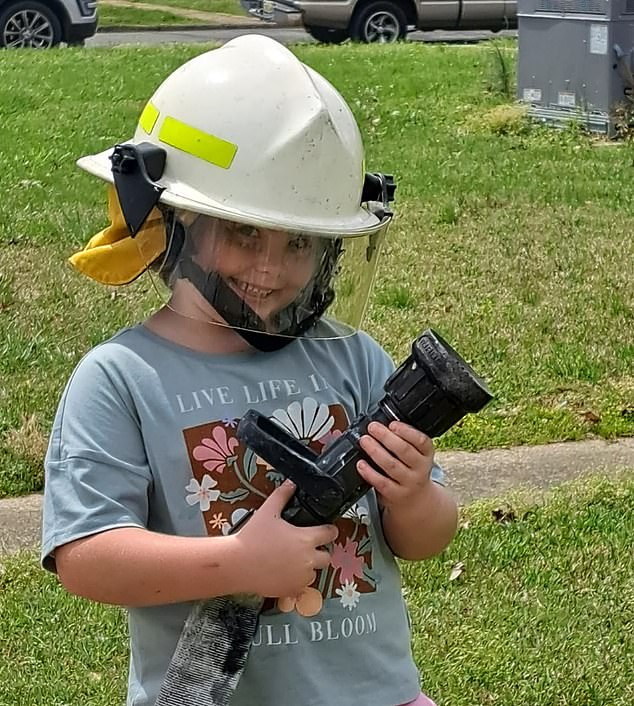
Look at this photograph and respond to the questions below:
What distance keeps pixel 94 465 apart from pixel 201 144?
0.47 m

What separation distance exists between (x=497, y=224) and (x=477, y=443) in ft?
9.28

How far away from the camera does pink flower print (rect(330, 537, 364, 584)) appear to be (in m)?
1.95

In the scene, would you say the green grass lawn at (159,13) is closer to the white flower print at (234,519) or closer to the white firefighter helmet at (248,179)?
the white firefighter helmet at (248,179)

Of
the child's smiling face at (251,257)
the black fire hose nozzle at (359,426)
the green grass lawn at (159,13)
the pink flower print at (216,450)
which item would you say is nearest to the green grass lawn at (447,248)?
the child's smiling face at (251,257)

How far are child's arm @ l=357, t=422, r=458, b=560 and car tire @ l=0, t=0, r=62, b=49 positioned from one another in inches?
494

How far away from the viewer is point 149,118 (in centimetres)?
197

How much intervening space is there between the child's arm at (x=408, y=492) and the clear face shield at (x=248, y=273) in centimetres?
25

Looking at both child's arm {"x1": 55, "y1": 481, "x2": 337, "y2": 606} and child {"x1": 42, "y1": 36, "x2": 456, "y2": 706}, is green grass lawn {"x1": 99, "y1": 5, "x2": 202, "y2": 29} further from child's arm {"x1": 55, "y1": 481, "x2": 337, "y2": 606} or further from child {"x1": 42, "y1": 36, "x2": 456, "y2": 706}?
child's arm {"x1": 55, "y1": 481, "x2": 337, "y2": 606}

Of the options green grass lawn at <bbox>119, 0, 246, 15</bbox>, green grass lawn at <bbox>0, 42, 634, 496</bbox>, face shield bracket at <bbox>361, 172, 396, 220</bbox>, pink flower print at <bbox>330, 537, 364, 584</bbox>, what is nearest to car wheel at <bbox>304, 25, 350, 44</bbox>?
green grass lawn at <bbox>0, 42, 634, 496</bbox>

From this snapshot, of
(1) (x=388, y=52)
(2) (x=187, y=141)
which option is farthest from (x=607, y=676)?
(1) (x=388, y=52)

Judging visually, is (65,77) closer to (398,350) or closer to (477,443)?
(398,350)

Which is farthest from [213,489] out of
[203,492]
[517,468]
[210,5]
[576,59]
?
[210,5]

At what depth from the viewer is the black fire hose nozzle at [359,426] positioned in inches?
68.4

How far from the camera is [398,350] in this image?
5234mm
